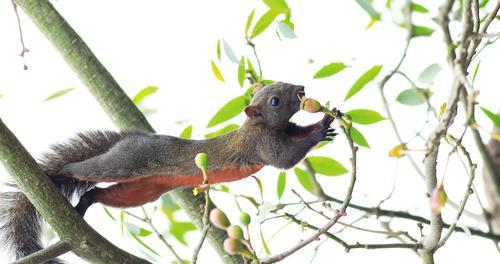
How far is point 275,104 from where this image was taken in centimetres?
127

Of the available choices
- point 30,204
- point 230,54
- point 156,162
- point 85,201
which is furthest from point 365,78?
point 30,204

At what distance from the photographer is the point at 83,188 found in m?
1.30

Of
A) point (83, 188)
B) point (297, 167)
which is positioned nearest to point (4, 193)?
point (83, 188)

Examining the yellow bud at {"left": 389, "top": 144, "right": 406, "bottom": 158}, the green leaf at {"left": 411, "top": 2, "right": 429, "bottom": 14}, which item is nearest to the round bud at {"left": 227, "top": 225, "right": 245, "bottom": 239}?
the yellow bud at {"left": 389, "top": 144, "right": 406, "bottom": 158}

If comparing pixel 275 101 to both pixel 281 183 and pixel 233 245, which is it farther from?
pixel 233 245

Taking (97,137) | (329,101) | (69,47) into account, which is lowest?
(329,101)

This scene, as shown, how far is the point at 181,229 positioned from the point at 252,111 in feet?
1.12

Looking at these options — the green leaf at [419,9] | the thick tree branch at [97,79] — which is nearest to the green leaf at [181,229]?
the thick tree branch at [97,79]

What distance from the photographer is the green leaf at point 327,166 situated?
1248mm

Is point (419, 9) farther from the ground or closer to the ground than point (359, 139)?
farther from the ground

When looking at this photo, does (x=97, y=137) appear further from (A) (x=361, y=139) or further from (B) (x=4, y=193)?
(A) (x=361, y=139)

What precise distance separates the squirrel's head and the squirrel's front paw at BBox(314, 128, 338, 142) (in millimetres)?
88

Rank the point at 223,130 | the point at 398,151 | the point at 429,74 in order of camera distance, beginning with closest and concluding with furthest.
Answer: the point at 398,151 < the point at 429,74 < the point at 223,130

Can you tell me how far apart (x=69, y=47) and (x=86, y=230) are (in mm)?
518
